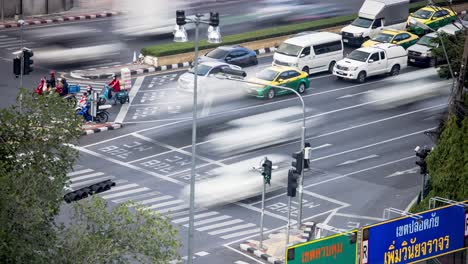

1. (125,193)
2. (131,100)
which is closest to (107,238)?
(125,193)

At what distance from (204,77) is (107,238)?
107 ft

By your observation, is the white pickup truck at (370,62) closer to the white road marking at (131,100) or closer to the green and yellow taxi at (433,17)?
the green and yellow taxi at (433,17)

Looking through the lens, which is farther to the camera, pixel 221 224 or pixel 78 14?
pixel 78 14

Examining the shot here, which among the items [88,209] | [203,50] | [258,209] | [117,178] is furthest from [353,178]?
[88,209]

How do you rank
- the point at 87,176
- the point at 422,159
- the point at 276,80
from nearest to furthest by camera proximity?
the point at 422,159
the point at 87,176
the point at 276,80

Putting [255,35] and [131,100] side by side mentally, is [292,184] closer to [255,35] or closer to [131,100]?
[131,100]

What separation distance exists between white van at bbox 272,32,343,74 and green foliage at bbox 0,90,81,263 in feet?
114

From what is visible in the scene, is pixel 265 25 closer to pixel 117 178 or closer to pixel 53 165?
pixel 117 178

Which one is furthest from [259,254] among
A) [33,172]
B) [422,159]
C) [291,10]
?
[291,10]

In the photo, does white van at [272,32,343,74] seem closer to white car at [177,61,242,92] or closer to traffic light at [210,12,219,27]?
white car at [177,61,242,92]

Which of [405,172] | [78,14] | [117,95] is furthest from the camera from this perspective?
[78,14]

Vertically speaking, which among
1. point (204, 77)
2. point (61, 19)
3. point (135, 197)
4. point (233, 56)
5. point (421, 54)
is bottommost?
point (135, 197)

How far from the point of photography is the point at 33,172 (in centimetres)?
2872

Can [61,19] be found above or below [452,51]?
below
